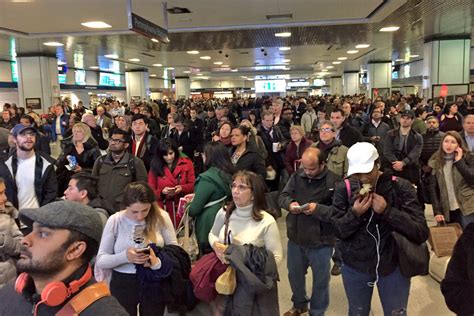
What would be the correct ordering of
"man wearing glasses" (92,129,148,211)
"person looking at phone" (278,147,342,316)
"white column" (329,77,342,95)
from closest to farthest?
"person looking at phone" (278,147,342,316) → "man wearing glasses" (92,129,148,211) → "white column" (329,77,342,95)

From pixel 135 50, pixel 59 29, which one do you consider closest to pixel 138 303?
pixel 59 29

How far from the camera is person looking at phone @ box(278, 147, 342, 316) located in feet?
12.3

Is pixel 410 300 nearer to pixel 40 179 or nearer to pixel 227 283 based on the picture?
pixel 227 283

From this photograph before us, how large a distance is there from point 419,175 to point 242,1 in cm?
473

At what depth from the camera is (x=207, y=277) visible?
3.13 meters

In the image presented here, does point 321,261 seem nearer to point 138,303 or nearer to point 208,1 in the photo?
point 138,303

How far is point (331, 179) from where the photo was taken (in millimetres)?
3836

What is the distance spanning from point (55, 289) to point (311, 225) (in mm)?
2611

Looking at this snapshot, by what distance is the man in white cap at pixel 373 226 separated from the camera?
8.87ft

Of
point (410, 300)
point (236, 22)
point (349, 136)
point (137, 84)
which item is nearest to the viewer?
point (410, 300)

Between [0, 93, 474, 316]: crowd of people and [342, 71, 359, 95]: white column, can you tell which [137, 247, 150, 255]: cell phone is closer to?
[0, 93, 474, 316]: crowd of people

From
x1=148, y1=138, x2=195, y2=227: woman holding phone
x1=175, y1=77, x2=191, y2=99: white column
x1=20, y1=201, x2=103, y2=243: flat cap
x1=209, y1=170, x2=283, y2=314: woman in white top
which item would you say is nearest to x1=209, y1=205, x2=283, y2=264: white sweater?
x1=209, y1=170, x2=283, y2=314: woman in white top

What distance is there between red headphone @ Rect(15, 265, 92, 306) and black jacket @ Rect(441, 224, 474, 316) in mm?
1750

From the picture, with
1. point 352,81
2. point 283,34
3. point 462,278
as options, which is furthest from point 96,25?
point 352,81
